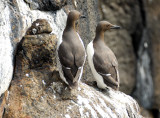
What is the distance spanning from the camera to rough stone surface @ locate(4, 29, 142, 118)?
4.60 m

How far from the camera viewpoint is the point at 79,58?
15.5ft

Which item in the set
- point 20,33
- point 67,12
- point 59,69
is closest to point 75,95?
point 59,69

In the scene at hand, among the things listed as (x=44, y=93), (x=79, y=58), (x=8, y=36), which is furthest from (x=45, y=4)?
(x=44, y=93)

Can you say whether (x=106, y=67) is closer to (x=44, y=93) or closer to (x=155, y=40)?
(x=44, y=93)

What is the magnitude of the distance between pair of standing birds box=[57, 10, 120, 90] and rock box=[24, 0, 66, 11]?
0.35 metres

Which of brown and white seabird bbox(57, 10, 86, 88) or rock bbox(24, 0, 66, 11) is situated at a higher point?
rock bbox(24, 0, 66, 11)

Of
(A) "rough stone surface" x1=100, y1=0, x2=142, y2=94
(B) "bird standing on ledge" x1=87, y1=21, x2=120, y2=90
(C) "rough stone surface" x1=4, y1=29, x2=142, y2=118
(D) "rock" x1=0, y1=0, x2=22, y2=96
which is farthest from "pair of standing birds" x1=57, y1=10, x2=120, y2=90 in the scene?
(A) "rough stone surface" x1=100, y1=0, x2=142, y2=94

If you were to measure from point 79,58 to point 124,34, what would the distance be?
21.9ft

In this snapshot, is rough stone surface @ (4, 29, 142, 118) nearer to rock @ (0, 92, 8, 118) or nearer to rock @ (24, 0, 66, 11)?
rock @ (0, 92, 8, 118)

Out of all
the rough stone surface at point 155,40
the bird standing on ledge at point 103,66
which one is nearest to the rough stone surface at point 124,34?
the rough stone surface at point 155,40

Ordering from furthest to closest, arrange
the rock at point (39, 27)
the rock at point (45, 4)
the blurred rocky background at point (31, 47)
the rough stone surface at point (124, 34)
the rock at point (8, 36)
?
the rough stone surface at point (124, 34)
the rock at point (45, 4)
the rock at point (39, 27)
the blurred rocky background at point (31, 47)
the rock at point (8, 36)

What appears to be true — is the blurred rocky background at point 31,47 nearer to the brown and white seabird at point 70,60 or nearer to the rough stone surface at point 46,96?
the rough stone surface at point 46,96

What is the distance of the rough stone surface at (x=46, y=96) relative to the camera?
4.60 m

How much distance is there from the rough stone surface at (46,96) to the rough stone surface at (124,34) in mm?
5770
